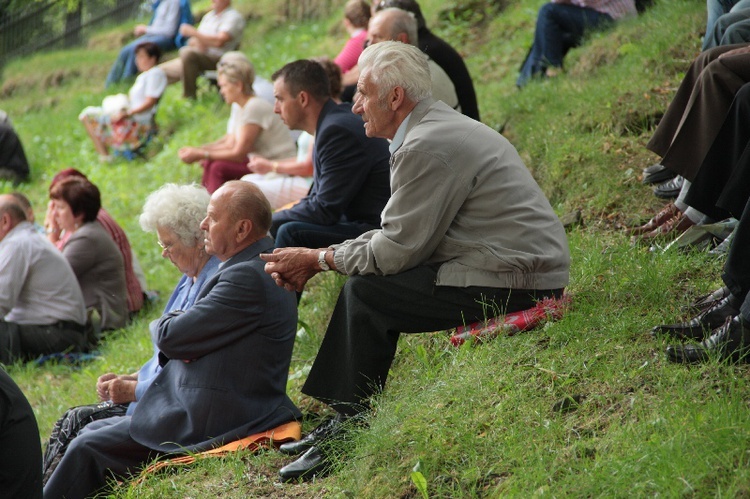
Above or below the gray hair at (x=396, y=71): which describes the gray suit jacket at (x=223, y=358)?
below

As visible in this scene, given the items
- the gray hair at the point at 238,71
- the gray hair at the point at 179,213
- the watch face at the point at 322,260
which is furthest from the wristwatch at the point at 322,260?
the gray hair at the point at 238,71

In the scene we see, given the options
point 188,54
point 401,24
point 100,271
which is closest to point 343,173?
point 401,24

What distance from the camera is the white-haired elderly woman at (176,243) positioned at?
194 inches

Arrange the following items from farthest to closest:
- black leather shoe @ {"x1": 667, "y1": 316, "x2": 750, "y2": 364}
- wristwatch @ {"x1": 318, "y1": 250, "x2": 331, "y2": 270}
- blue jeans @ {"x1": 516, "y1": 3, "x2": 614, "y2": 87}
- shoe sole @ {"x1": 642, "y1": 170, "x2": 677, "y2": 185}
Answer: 1. blue jeans @ {"x1": 516, "y1": 3, "x2": 614, "y2": 87}
2. shoe sole @ {"x1": 642, "y1": 170, "x2": 677, "y2": 185}
3. wristwatch @ {"x1": 318, "y1": 250, "x2": 331, "y2": 270}
4. black leather shoe @ {"x1": 667, "y1": 316, "x2": 750, "y2": 364}

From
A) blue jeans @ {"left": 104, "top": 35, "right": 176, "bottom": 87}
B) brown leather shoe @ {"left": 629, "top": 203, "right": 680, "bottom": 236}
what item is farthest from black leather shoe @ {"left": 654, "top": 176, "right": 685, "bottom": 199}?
blue jeans @ {"left": 104, "top": 35, "right": 176, "bottom": 87}

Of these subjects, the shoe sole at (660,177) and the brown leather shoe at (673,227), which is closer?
the brown leather shoe at (673,227)

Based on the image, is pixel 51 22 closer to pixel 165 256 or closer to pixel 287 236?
pixel 287 236

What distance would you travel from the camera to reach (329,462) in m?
4.07

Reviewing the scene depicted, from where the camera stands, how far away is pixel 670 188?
5719 mm

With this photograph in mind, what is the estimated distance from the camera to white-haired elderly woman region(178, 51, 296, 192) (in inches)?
306

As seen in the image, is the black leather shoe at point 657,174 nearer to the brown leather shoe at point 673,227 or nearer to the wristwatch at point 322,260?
the brown leather shoe at point 673,227

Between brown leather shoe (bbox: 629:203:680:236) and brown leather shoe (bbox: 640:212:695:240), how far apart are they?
0.06 metres

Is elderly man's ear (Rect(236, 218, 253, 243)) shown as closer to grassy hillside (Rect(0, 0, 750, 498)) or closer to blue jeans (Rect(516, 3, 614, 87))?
grassy hillside (Rect(0, 0, 750, 498))

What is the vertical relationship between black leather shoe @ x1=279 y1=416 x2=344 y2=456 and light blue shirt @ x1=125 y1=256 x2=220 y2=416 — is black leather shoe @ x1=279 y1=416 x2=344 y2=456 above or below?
below
